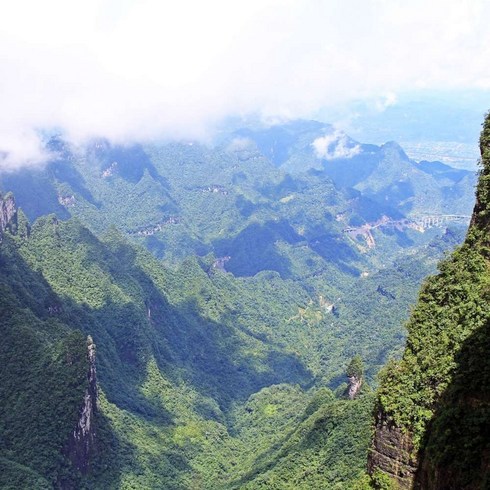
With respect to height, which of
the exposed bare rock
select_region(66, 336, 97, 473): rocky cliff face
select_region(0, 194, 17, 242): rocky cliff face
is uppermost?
select_region(0, 194, 17, 242): rocky cliff face

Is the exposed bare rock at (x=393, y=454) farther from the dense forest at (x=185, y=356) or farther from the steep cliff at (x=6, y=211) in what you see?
the steep cliff at (x=6, y=211)

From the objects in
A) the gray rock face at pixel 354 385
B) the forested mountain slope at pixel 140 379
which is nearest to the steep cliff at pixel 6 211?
the forested mountain slope at pixel 140 379

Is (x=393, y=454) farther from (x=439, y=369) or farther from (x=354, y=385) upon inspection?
(x=354, y=385)

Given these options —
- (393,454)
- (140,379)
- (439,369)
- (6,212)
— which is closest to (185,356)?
(140,379)

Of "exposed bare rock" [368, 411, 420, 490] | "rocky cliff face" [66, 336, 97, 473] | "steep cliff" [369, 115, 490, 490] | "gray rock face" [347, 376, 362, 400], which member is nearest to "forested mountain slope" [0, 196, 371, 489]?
"rocky cliff face" [66, 336, 97, 473]

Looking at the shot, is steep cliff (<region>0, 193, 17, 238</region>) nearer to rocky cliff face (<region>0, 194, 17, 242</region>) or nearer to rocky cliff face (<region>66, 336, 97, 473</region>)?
rocky cliff face (<region>0, 194, 17, 242</region>)

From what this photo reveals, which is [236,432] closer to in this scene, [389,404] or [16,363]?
[16,363]
